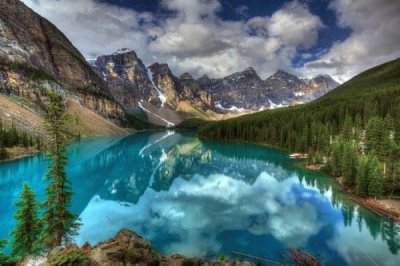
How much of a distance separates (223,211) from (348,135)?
257 ft

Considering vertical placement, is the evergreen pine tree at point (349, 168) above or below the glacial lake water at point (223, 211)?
above

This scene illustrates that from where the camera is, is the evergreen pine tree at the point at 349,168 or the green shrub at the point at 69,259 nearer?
the green shrub at the point at 69,259

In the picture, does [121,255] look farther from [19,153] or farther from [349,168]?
[19,153]

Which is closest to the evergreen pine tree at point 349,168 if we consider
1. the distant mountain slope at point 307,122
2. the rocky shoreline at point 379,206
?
the rocky shoreline at point 379,206

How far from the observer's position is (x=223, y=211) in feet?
151

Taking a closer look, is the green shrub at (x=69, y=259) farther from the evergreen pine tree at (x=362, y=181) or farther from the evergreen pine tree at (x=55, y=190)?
the evergreen pine tree at (x=362, y=181)

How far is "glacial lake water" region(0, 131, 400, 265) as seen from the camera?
32.8 meters

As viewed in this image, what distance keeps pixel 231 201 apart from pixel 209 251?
72.0ft

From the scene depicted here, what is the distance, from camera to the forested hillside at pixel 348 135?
169 ft

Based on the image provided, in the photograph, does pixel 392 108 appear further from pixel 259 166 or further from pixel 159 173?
pixel 159 173

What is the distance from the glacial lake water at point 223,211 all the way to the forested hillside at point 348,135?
6.08 meters

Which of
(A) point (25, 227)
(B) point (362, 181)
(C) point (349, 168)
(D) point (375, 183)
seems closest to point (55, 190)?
(A) point (25, 227)

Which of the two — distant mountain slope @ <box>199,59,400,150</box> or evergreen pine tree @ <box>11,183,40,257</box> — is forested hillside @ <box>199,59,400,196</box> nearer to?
distant mountain slope @ <box>199,59,400,150</box>

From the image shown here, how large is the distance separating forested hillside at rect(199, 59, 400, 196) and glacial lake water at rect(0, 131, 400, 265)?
6.08m
